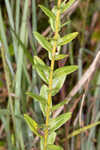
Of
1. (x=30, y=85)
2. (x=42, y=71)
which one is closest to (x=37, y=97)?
(x=42, y=71)

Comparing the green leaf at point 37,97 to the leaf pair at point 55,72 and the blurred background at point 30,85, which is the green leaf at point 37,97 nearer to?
the leaf pair at point 55,72

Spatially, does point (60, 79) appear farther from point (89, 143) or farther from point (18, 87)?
point (89, 143)

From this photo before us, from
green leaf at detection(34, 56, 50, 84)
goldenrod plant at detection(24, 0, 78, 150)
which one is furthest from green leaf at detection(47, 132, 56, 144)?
green leaf at detection(34, 56, 50, 84)

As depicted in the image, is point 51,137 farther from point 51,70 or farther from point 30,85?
point 30,85

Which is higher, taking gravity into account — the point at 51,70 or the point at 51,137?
the point at 51,70

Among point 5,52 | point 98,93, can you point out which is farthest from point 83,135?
point 5,52

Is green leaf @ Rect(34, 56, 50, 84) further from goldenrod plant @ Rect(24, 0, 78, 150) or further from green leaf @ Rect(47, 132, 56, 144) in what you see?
green leaf @ Rect(47, 132, 56, 144)

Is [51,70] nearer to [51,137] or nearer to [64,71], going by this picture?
[64,71]

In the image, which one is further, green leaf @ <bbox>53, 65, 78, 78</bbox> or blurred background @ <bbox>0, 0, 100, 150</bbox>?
blurred background @ <bbox>0, 0, 100, 150</bbox>

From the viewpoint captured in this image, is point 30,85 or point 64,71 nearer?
point 64,71

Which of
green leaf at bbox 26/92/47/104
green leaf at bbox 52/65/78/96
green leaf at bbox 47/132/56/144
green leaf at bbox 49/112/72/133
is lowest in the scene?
green leaf at bbox 47/132/56/144

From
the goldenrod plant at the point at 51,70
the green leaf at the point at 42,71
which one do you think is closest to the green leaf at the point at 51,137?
the goldenrod plant at the point at 51,70
